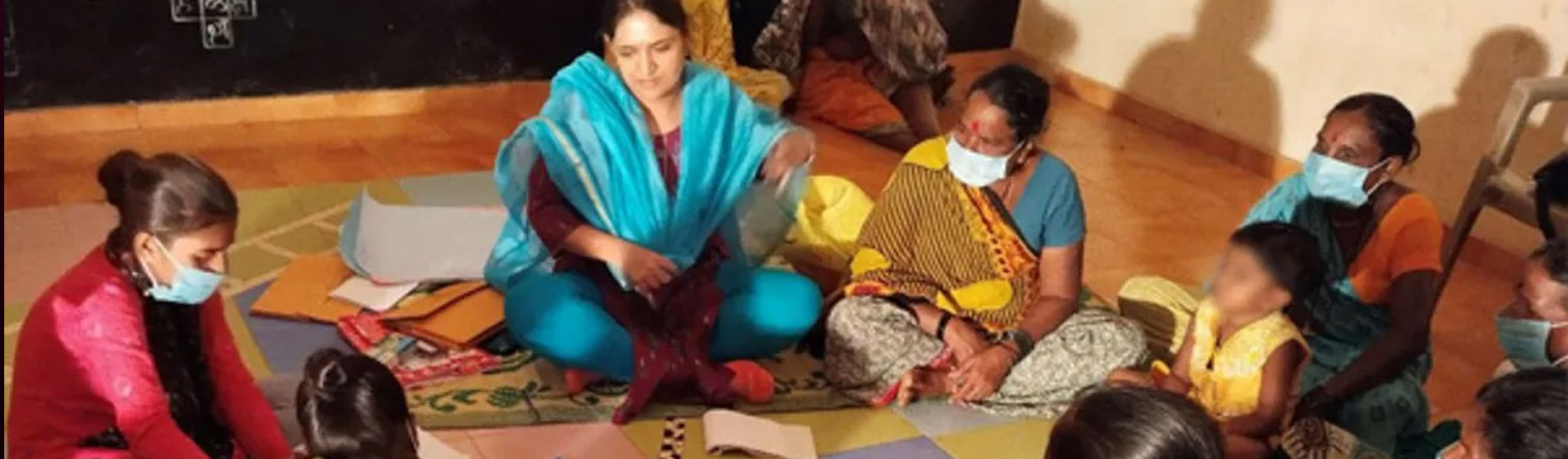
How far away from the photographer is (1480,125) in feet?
11.3

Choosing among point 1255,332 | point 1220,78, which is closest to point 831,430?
point 1255,332

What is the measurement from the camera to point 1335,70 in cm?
378

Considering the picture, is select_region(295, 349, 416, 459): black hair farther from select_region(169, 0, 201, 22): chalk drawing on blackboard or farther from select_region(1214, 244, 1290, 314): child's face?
select_region(169, 0, 201, 22): chalk drawing on blackboard

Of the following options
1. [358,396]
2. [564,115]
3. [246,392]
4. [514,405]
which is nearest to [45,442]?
[246,392]

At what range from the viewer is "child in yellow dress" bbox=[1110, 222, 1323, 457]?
6.79 ft

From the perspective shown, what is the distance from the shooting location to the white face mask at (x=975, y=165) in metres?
2.38

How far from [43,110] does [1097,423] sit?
285cm

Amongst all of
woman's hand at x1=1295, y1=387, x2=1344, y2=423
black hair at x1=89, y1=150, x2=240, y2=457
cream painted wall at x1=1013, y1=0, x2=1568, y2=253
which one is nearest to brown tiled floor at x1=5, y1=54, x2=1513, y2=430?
cream painted wall at x1=1013, y1=0, x2=1568, y2=253

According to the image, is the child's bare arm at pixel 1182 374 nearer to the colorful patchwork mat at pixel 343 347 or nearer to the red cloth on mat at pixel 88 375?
the colorful patchwork mat at pixel 343 347

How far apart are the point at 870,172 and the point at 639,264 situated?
153 centimetres

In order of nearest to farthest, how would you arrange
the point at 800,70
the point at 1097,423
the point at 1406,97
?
1. the point at 1097,423
2. the point at 1406,97
3. the point at 800,70

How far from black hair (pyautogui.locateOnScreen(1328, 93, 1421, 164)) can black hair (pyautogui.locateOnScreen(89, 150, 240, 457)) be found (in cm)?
167

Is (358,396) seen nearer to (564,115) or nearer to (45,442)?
(45,442)

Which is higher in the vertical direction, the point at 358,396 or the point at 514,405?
the point at 358,396
